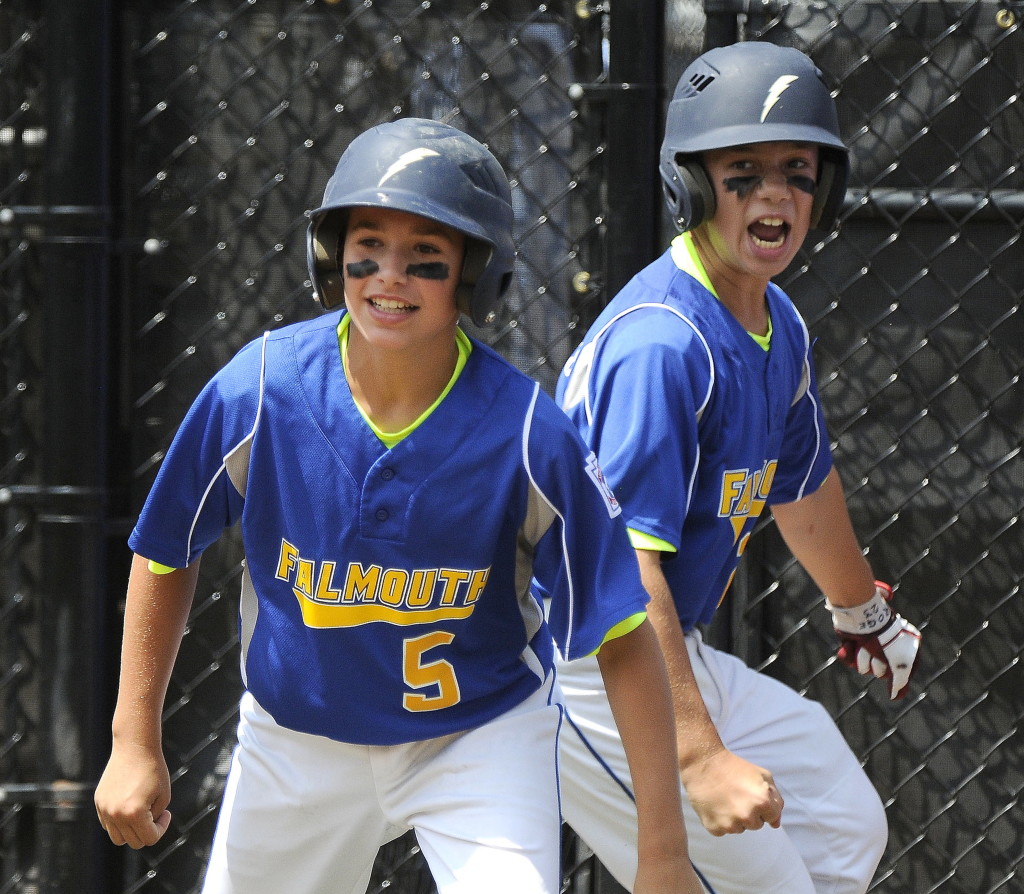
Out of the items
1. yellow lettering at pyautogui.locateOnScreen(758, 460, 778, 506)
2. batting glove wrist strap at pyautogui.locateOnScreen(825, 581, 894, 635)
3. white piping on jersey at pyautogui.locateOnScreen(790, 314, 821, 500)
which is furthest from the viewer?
batting glove wrist strap at pyautogui.locateOnScreen(825, 581, 894, 635)

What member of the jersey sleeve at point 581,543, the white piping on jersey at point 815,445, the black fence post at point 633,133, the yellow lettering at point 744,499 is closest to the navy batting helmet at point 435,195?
the jersey sleeve at point 581,543

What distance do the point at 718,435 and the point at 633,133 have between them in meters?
1.01

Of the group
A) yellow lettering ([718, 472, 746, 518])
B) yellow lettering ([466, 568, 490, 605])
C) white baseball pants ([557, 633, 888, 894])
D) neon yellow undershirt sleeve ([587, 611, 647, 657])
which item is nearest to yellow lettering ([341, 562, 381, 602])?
yellow lettering ([466, 568, 490, 605])

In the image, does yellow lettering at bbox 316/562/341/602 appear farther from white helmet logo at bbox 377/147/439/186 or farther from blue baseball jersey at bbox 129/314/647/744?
white helmet logo at bbox 377/147/439/186

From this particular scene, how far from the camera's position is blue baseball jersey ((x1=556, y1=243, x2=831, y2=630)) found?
7.34 feet

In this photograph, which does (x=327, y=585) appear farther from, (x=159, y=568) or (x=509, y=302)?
(x=509, y=302)

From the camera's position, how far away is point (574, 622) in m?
2.06

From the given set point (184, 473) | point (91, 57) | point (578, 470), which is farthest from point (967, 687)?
point (91, 57)

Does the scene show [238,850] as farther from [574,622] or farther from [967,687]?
[967,687]

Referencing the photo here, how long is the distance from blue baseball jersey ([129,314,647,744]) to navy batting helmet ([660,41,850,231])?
0.57 m

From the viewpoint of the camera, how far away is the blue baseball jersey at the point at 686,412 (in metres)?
2.24

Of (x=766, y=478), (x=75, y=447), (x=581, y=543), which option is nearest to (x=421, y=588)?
(x=581, y=543)

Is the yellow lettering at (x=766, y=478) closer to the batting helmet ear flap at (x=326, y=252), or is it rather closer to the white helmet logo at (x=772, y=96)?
the white helmet logo at (x=772, y=96)

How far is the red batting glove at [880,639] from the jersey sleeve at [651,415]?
76 cm
